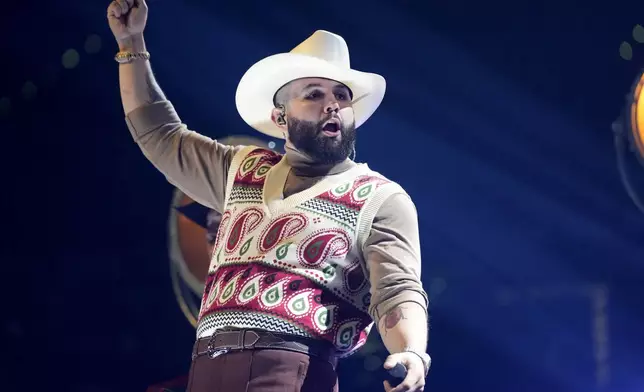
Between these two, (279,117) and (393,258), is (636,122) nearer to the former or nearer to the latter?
(279,117)

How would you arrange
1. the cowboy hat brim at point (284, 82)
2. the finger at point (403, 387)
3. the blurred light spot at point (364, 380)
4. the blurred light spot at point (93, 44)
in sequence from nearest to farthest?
the finger at point (403, 387) → the cowboy hat brim at point (284, 82) → the blurred light spot at point (364, 380) → the blurred light spot at point (93, 44)

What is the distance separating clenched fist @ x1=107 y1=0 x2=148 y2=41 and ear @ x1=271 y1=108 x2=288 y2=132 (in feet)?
1.35

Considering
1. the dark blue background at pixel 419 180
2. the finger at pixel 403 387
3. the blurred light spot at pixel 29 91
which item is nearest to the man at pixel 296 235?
the finger at pixel 403 387

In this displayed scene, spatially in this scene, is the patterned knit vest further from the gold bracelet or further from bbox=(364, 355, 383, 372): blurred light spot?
bbox=(364, 355, 383, 372): blurred light spot

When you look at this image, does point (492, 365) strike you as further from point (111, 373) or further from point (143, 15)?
point (143, 15)

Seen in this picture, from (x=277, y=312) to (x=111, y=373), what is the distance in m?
2.15

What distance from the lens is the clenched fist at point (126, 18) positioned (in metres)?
2.31

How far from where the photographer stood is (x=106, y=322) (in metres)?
3.81

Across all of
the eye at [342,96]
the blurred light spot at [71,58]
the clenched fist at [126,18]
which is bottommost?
the eye at [342,96]

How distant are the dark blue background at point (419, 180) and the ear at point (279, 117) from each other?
141 cm

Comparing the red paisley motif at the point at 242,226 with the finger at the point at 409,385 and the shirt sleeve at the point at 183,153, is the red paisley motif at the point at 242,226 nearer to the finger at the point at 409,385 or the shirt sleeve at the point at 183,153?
the shirt sleeve at the point at 183,153

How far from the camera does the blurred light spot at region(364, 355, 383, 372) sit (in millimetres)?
3678

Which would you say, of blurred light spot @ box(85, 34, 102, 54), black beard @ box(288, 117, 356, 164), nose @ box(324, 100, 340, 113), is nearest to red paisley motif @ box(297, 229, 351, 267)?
black beard @ box(288, 117, 356, 164)

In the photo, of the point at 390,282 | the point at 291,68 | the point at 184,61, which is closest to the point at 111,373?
the point at 184,61
